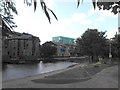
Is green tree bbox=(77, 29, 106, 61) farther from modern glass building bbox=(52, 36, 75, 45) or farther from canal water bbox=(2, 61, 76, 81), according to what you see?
modern glass building bbox=(52, 36, 75, 45)

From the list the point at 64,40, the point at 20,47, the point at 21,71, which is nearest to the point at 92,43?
the point at 21,71

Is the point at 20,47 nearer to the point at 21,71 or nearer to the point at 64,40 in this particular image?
the point at 21,71

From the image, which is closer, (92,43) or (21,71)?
(21,71)

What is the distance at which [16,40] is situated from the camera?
6069cm

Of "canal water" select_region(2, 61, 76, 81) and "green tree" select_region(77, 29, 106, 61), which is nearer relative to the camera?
"canal water" select_region(2, 61, 76, 81)

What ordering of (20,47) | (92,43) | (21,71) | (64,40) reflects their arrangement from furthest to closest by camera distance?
1. (64,40)
2. (20,47)
3. (92,43)
4. (21,71)

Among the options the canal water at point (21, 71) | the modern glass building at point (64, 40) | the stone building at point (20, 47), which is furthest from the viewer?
the modern glass building at point (64, 40)

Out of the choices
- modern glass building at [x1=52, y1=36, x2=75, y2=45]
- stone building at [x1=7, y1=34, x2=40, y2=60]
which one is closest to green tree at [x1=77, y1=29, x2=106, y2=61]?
stone building at [x1=7, y1=34, x2=40, y2=60]

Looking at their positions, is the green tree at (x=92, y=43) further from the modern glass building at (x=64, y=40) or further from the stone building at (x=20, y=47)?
the modern glass building at (x=64, y=40)

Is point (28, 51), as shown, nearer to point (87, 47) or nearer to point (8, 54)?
point (8, 54)

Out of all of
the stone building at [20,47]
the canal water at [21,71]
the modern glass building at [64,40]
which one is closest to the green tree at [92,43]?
the canal water at [21,71]

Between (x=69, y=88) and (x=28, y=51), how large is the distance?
55.1 meters

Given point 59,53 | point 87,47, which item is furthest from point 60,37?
point 87,47

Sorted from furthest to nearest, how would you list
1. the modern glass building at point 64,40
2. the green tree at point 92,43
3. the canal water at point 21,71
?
the modern glass building at point 64,40 < the green tree at point 92,43 < the canal water at point 21,71
